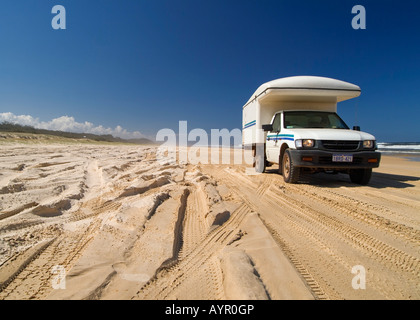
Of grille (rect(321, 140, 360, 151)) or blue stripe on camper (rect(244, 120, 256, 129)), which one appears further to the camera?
blue stripe on camper (rect(244, 120, 256, 129))

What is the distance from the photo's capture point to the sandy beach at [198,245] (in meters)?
1.55

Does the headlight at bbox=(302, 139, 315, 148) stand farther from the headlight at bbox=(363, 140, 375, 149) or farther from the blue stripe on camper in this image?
the blue stripe on camper

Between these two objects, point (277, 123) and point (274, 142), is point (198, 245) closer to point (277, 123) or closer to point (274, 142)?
point (274, 142)

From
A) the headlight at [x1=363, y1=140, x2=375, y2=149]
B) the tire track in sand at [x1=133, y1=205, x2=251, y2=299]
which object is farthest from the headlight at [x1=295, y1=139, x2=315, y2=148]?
→ the tire track in sand at [x1=133, y1=205, x2=251, y2=299]

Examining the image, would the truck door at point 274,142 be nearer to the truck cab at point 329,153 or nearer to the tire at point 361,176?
the truck cab at point 329,153

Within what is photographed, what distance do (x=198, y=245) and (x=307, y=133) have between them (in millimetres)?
4207

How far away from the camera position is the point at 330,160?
488cm

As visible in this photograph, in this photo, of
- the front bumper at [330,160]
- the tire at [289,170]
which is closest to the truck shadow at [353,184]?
the tire at [289,170]

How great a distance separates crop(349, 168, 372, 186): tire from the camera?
5.21 metres

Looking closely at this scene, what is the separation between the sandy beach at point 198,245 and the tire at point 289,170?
4.53 feet

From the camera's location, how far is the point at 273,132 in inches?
260
